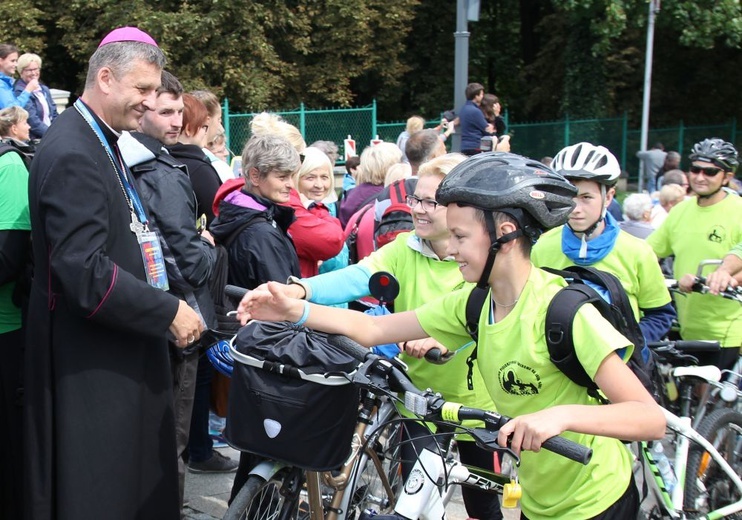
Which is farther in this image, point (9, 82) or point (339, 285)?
point (9, 82)

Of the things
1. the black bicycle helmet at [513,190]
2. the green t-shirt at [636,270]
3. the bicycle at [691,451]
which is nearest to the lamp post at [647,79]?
the bicycle at [691,451]

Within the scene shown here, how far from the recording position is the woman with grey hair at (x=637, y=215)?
25.5ft

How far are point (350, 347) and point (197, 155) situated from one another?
98.7 inches

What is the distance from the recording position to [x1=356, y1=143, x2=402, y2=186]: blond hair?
7156mm

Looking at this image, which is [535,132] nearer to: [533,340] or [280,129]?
[280,129]

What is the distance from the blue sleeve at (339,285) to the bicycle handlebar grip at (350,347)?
0.28m

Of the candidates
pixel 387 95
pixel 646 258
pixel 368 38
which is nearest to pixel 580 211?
pixel 646 258

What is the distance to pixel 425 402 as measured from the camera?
8.67 feet

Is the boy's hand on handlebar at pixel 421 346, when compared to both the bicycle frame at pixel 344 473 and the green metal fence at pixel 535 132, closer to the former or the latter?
the bicycle frame at pixel 344 473

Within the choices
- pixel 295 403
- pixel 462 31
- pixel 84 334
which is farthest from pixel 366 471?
pixel 462 31

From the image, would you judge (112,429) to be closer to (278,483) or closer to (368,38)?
(278,483)

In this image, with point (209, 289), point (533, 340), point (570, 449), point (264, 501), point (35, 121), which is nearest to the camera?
point (570, 449)

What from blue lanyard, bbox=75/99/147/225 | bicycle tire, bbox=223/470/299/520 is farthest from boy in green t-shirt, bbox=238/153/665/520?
blue lanyard, bbox=75/99/147/225

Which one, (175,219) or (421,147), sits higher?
(421,147)
